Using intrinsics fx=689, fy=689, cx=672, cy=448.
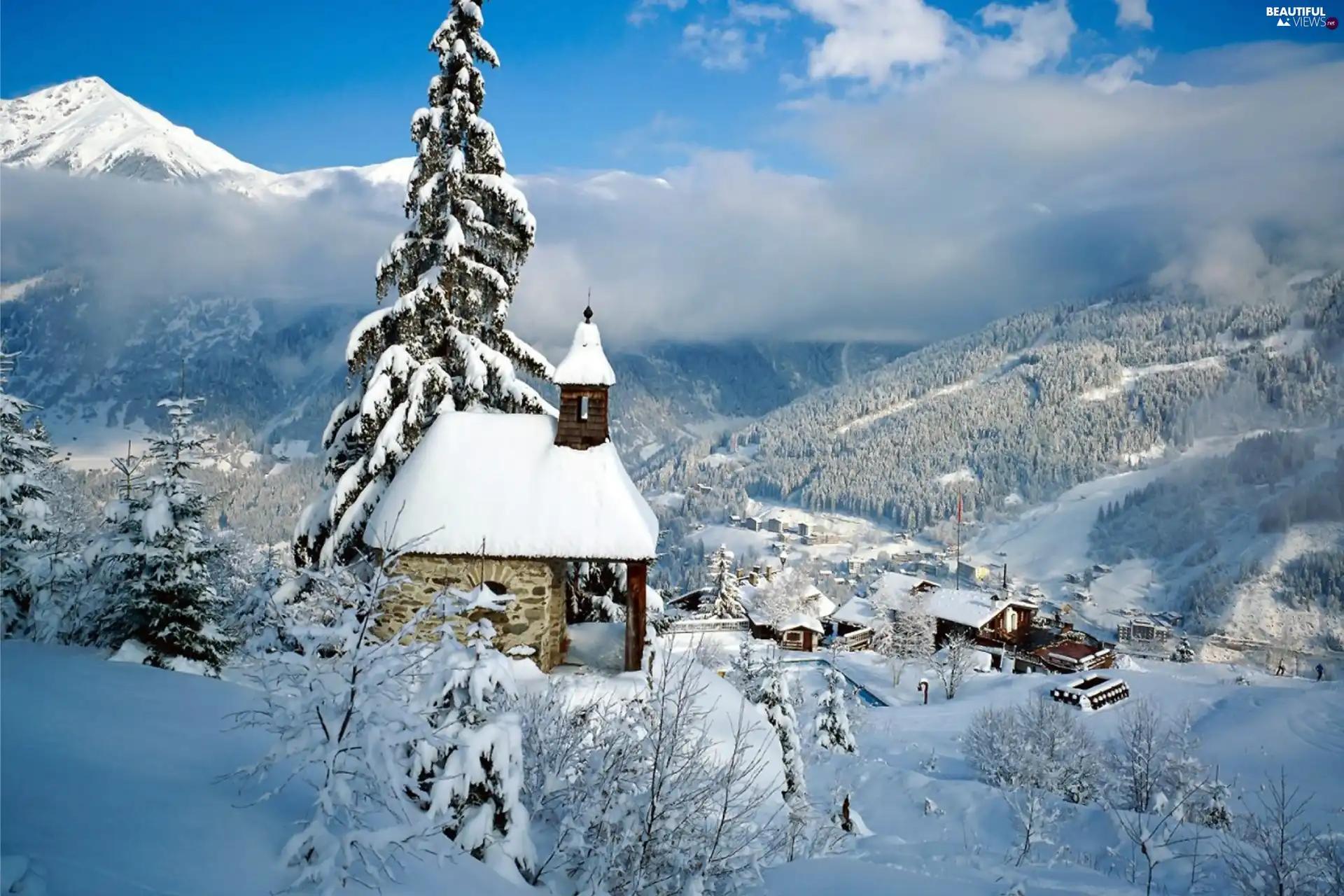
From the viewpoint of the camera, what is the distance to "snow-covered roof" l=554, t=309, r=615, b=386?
14180 mm

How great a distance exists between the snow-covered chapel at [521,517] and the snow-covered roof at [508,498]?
0.06 ft

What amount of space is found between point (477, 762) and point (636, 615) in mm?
8630

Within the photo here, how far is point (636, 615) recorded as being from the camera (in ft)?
44.2

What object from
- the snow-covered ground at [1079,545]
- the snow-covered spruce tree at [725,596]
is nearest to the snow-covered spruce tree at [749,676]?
the snow-covered spruce tree at [725,596]

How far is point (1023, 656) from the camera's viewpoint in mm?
→ 61062

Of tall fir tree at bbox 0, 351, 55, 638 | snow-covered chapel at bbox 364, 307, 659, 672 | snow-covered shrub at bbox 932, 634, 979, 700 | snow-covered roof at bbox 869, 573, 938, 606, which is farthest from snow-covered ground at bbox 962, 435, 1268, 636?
tall fir tree at bbox 0, 351, 55, 638


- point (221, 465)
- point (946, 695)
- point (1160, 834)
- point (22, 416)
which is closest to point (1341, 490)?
point (946, 695)

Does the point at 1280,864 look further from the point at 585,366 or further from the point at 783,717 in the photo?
the point at 585,366

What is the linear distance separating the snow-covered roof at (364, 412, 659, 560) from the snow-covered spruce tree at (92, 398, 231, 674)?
2861 mm

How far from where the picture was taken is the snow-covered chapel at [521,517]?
13.0 m

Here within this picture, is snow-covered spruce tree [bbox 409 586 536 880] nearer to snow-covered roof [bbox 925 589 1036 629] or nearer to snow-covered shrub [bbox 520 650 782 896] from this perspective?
snow-covered shrub [bbox 520 650 782 896]

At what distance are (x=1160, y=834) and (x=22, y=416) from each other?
24.3m

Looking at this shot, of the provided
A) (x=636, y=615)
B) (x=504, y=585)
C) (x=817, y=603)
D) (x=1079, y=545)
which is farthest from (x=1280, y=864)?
(x=1079, y=545)

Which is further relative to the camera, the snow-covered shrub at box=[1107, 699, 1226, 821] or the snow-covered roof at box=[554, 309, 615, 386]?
the snow-covered shrub at box=[1107, 699, 1226, 821]
